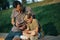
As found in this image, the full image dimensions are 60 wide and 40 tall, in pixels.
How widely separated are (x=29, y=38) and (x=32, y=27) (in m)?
0.17

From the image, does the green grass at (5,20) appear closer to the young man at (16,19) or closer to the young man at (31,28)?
the young man at (16,19)

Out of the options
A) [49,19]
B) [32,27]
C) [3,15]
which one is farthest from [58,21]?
[3,15]

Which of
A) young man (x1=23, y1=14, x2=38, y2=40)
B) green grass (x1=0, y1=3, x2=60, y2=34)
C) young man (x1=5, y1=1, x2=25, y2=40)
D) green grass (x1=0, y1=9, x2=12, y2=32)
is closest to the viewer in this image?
young man (x1=23, y1=14, x2=38, y2=40)

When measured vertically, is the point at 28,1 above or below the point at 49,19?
above

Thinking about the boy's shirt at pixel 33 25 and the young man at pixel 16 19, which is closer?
the boy's shirt at pixel 33 25

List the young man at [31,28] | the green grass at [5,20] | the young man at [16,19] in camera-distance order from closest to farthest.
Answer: the young man at [31,28] < the young man at [16,19] < the green grass at [5,20]

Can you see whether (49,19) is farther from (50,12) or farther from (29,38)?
(29,38)

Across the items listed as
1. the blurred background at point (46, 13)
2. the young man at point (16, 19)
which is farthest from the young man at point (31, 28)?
the blurred background at point (46, 13)

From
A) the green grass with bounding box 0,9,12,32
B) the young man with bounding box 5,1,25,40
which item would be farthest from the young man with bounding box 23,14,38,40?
the green grass with bounding box 0,9,12,32

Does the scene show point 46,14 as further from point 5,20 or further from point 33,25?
point 5,20

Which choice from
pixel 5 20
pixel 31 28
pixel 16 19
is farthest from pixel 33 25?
pixel 5 20

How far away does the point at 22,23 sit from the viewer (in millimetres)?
3408

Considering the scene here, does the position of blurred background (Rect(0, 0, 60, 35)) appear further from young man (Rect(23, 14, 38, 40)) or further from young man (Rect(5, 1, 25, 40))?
young man (Rect(23, 14, 38, 40))

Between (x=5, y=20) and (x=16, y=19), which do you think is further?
(x=5, y=20)
